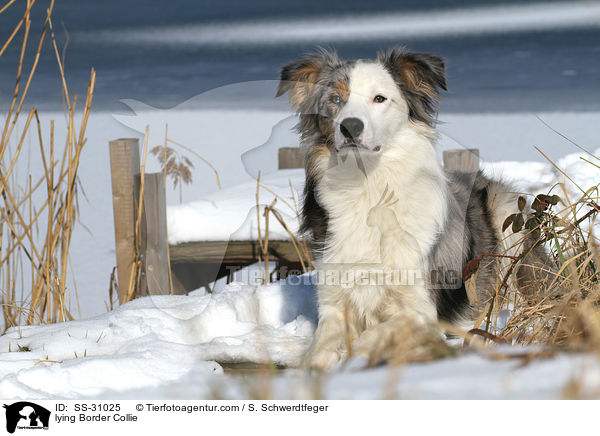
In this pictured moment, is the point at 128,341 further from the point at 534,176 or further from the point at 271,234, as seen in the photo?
the point at 534,176

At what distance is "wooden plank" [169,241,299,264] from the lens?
433 cm

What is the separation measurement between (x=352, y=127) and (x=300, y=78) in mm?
600

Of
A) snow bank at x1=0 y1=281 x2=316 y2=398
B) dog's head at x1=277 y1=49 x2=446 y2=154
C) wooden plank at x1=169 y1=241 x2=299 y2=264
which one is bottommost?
snow bank at x1=0 y1=281 x2=316 y2=398

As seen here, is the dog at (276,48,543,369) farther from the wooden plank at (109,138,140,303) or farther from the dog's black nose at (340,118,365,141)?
the wooden plank at (109,138,140,303)

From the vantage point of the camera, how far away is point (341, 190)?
2.66m

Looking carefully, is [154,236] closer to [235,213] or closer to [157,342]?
[235,213]

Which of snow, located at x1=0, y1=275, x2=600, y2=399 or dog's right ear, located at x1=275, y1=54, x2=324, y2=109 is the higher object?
dog's right ear, located at x1=275, y1=54, x2=324, y2=109

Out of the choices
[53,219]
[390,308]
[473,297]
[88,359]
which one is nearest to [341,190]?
[390,308]

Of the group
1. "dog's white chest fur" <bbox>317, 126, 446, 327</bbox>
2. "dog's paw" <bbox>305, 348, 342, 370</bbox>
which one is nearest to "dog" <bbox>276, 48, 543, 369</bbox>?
"dog's white chest fur" <bbox>317, 126, 446, 327</bbox>

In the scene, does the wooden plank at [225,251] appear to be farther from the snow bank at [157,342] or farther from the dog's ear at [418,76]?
the dog's ear at [418,76]

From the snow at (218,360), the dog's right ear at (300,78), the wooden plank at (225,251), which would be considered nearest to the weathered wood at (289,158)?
the wooden plank at (225,251)

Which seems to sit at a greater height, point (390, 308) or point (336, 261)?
point (336, 261)
